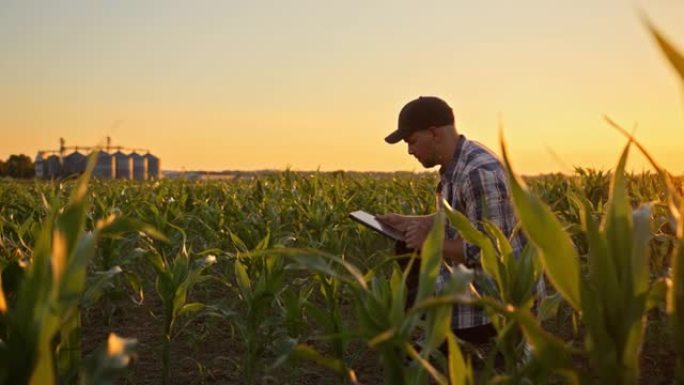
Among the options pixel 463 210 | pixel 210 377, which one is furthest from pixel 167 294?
pixel 463 210

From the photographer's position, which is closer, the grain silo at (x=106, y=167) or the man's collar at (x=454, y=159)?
the man's collar at (x=454, y=159)

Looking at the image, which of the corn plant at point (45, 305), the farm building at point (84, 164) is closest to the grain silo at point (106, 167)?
the farm building at point (84, 164)

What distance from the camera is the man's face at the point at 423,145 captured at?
396cm

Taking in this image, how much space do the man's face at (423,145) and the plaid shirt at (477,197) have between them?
0.12 meters

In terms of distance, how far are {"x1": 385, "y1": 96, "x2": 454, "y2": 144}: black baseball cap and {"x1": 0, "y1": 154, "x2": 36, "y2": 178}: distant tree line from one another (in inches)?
2328

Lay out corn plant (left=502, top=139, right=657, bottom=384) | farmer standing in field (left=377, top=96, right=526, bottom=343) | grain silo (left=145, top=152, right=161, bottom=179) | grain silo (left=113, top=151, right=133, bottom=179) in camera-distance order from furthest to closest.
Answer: grain silo (left=145, top=152, right=161, bottom=179) → grain silo (left=113, top=151, right=133, bottom=179) → farmer standing in field (left=377, top=96, right=526, bottom=343) → corn plant (left=502, top=139, right=657, bottom=384)

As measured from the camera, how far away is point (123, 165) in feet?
188

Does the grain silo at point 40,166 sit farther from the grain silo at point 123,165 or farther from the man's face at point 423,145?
the man's face at point 423,145

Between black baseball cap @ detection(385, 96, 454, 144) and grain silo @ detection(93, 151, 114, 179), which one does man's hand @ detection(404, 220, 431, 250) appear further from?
grain silo @ detection(93, 151, 114, 179)

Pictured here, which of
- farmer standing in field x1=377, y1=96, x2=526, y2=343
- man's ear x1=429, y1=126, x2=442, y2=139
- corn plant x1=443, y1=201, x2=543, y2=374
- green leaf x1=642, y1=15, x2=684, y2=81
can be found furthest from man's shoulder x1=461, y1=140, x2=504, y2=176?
green leaf x1=642, y1=15, x2=684, y2=81

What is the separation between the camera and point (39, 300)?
1.38 metres

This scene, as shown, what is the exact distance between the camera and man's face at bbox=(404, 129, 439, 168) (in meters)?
3.96

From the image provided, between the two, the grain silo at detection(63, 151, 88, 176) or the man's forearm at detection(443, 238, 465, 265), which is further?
the grain silo at detection(63, 151, 88, 176)

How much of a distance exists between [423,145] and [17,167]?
Result: 60.0m
